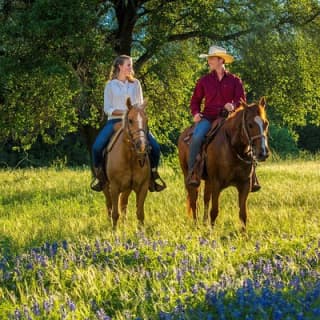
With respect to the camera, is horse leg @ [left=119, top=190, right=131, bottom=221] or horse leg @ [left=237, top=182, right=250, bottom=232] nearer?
horse leg @ [left=237, top=182, right=250, bottom=232]

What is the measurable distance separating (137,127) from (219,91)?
1.66 metres

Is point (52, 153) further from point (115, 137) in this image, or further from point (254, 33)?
point (115, 137)

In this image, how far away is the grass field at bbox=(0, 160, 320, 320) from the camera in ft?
14.9

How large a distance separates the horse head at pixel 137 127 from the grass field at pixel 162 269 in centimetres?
113

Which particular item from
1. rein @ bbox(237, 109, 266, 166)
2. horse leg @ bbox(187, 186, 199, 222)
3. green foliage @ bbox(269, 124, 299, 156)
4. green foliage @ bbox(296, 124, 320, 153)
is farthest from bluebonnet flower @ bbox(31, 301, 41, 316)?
green foliage @ bbox(296, 124, 320, 153)

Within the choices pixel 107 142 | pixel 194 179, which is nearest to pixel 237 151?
pixel 194 179

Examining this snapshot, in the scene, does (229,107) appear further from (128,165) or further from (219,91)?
(128,165)

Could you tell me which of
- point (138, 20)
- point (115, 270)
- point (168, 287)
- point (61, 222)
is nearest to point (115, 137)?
point (61, 222)

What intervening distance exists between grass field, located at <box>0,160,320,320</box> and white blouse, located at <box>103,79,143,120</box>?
176 centimetres

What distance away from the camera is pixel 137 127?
820 centimetres

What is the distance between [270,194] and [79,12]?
5744 millimetres

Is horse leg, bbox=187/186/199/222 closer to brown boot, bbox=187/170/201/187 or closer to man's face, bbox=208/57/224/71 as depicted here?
brown boot, bbox=187/170/201/187

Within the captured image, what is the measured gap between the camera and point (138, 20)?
696 inches

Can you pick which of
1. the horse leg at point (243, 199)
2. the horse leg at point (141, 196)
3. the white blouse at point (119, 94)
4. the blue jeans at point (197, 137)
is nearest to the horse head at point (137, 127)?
the white blouse at point (119, 94)
